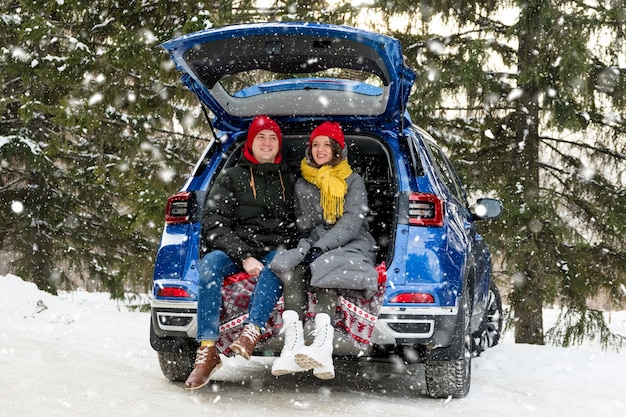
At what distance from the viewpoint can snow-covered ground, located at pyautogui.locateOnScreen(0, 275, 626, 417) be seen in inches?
153

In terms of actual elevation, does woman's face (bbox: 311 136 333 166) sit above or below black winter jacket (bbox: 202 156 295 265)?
above

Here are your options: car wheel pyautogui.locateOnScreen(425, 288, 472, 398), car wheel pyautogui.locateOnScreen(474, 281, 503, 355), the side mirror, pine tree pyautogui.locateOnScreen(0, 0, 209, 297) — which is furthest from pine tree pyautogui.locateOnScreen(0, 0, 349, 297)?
car wheel pyautogui.locateOnScreen(425, 288, 472, 398)

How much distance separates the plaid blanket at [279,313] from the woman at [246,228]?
4.4 inches

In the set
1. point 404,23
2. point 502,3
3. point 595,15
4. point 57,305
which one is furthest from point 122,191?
point 595,15

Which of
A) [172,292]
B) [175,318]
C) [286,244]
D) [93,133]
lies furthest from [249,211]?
[93,133]

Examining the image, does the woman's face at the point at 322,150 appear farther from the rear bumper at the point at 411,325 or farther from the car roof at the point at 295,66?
the rear bumper at the point at 411,325

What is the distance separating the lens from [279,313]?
175 inches

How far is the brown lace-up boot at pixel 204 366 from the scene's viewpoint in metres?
4.22

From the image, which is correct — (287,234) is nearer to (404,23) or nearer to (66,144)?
(404,23)

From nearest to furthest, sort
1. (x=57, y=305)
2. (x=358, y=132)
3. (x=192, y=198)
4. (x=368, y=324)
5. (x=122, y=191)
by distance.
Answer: (x=368, y=324) → (x=192, y=198) → (x=358, y=132) → (x=57, y=305) → (x=122, y=191)

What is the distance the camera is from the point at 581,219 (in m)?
10.8

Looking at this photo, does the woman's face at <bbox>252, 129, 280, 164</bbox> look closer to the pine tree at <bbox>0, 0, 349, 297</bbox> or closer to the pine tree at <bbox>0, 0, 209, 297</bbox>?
the pine tree at <bbox>0, 0, 349, 297</bbox>

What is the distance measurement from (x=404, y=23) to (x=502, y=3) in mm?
1355

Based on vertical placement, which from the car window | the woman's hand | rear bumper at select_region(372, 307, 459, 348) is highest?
the car window
